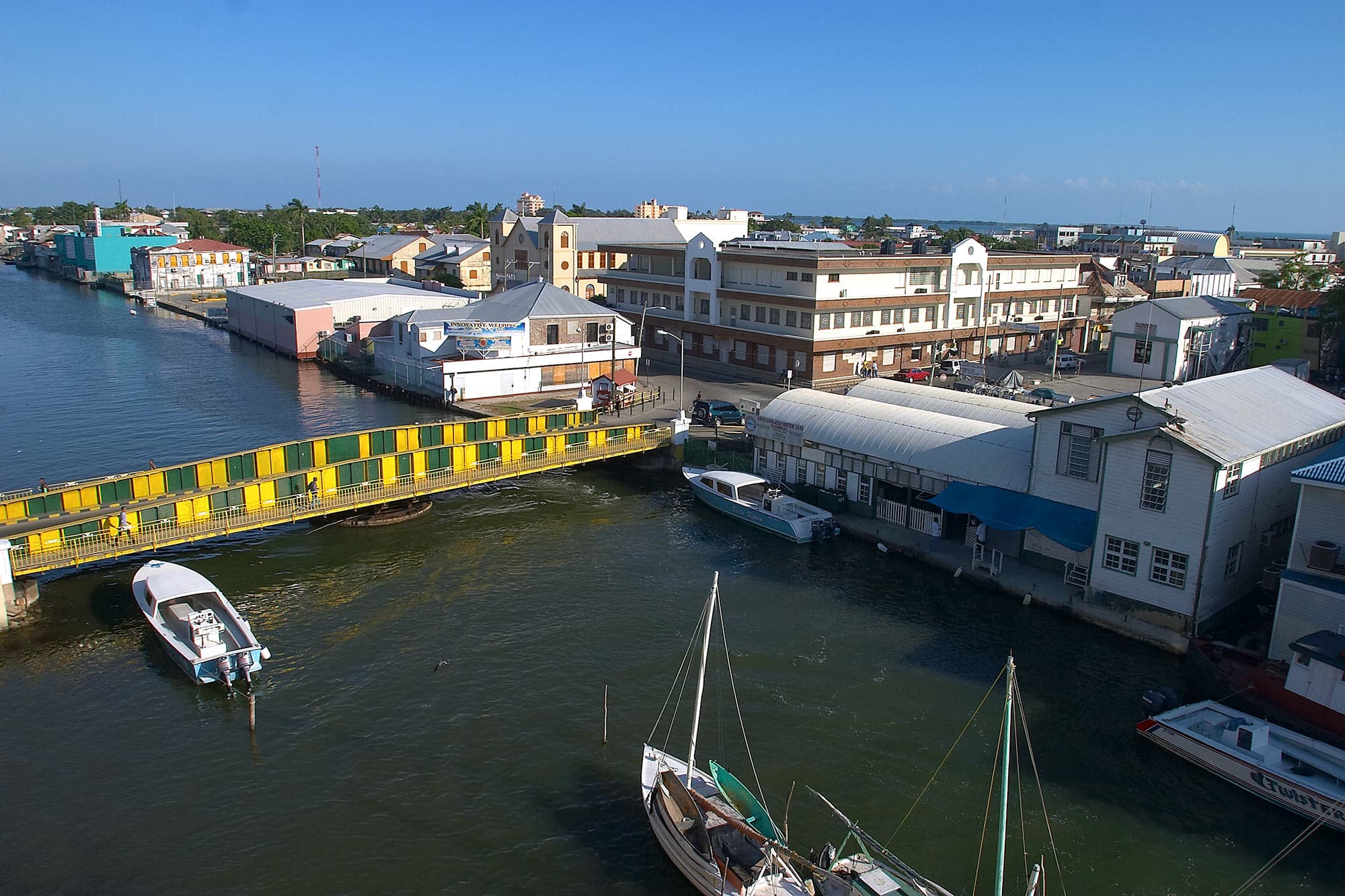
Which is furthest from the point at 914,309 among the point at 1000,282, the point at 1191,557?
the point at 1191,557

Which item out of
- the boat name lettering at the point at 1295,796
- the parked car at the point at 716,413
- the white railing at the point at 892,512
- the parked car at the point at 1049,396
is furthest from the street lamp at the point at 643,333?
the boat name lettering at the point at 1295,796

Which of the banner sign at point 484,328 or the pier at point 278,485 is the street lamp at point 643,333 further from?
the pier at point 278,485

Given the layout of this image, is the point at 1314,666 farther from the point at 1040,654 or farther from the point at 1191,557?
the point at 1040,654

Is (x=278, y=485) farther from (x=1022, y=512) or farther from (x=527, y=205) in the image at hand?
(x=527, y=205)

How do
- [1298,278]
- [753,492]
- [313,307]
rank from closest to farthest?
[753,492], [313,307], [1298,278]

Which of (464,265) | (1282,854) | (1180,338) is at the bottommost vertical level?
(1282,854)

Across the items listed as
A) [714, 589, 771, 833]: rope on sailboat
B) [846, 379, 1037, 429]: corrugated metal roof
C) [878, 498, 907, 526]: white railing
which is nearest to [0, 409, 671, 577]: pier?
[846, 379, 1037, 429]: corrugated metal roof

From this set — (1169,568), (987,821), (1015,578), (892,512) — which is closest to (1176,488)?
(1169,568)
